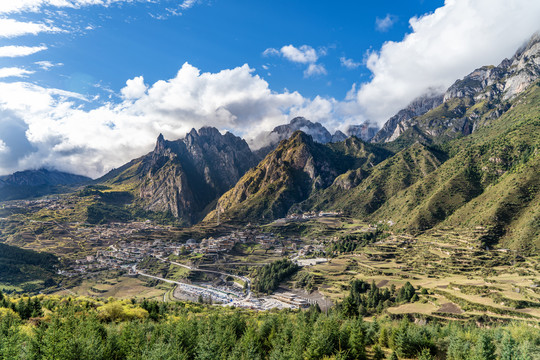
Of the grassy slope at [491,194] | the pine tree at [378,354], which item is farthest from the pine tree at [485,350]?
the grassy slope at [491,194]

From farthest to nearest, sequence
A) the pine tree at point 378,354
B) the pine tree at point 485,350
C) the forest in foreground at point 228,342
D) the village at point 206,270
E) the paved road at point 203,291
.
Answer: the paved road at point 203,291
the village at point 206,270
the pine tree at point 378,354
the pine tree at point 485,350
the forest in foreground at point 228,342

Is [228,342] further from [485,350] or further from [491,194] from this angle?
[491,194]

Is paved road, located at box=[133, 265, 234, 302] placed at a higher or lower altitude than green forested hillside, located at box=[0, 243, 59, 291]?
lower

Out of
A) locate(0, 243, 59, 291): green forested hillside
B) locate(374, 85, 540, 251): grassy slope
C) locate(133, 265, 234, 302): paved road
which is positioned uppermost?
locate(374, 85, 540, 251): grassy slope

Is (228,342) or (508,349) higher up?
(228,342)

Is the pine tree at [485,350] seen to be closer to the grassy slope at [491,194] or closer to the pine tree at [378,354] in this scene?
the pine tree at [378,354]

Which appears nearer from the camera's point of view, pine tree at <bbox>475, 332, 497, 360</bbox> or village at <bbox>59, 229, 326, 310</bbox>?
pine tree at <bbox>475, 332, 497, 360</bbox>

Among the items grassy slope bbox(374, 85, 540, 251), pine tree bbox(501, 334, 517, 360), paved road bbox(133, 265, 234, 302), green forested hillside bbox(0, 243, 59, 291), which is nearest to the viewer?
pine tree bbox(501, 334, 517, 360)

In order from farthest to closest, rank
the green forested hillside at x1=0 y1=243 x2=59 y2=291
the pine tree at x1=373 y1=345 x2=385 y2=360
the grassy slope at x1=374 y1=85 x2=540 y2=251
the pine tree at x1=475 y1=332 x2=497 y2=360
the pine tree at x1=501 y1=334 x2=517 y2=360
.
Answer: the green forested hillside at x1=0 y1=243 x2=59 y2=291 < the grassy slope at x1=374 y1=85 x2=540 y2=251 < the pine tree at x1=373 y1=345 x2=385 y2=360 < the pine tree at x1=501 y1=334 x2=517 y2=360 < the pine tree at x1=475 y1=332 x2=497 y2=360

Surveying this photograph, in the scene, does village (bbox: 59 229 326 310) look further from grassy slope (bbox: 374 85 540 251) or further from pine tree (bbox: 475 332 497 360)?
pine tree (bbox: 475 332 497 360)

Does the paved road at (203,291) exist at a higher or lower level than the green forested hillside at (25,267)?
lower

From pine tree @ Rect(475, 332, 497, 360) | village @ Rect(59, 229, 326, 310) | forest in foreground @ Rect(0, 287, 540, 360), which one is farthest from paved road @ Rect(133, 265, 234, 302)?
pine tree @ Rect(475, 332, 497, 360)

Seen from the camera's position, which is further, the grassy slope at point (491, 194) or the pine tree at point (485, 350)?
the grassy slope at point (491, 194)

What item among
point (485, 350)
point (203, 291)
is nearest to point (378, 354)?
point (485, 350)
